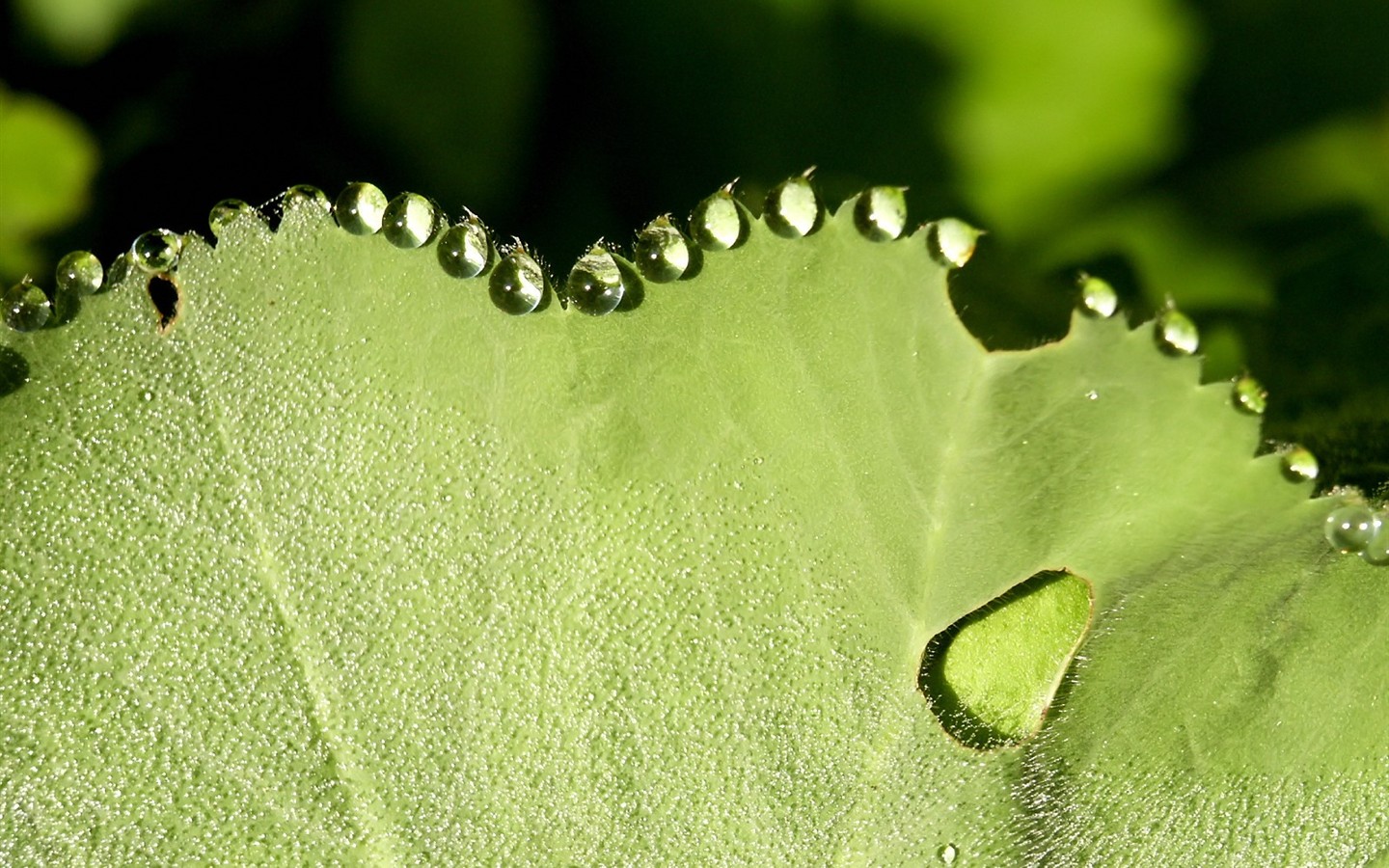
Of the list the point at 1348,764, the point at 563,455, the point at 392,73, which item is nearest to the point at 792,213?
the point at 563,455

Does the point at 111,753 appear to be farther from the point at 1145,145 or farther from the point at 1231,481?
the point at 1145,145

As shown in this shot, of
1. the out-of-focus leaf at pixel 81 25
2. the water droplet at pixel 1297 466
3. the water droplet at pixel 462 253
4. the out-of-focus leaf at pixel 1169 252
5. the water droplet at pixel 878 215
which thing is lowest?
the out-of-focus leaf at pixel 1169 252

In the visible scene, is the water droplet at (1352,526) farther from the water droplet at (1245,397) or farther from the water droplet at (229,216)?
the water droplet at (229,216)

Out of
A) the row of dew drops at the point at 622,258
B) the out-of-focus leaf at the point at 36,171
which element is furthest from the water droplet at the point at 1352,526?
the out-of-focus leaf at the point at 36,171

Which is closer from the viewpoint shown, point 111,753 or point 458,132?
A: point 111,753

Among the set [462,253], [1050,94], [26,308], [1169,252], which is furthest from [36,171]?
[1169,252]

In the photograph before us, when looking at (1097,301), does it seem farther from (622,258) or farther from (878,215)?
(622,258)
